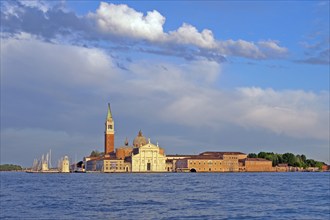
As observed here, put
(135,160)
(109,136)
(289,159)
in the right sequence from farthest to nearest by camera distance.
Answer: (289,159) → (109,136) → (135,160)

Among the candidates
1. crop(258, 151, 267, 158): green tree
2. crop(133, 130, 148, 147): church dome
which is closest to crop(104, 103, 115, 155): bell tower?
crop(133, 130, 148, 147): church dome

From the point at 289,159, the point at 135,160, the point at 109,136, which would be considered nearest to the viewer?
the point at 135,160

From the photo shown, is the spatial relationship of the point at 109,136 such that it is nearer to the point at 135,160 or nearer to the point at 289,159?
the point at 135,160

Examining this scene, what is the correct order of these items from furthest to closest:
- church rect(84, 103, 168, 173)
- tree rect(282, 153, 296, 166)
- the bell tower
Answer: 1. tree rect(282, 153, 296, 166)
2. the bell tower
3. church rect(84, 103, 168, 173)

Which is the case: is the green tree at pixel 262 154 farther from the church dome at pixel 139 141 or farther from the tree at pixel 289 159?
the church dome at pixel 139 141

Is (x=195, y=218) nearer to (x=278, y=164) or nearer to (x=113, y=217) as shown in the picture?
(x=113, y=217)

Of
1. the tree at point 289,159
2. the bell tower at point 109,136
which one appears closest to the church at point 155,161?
the bell tower at point 109,136

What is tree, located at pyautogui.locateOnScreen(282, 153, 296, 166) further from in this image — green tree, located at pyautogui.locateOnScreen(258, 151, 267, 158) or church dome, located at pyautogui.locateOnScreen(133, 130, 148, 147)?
church dome, located at pyautogui.locateOnScreen(133, 130, 148, 147)

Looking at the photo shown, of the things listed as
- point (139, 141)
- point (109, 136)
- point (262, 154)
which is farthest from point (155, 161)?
point (262, 154)

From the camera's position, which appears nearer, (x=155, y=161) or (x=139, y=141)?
(x=155, y=161)

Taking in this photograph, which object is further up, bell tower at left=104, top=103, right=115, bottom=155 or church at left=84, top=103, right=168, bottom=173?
bell tower at left=104, top=103, right=115, bottom=155

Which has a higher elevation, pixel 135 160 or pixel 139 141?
pixel 139 141

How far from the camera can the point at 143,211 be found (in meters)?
26.5

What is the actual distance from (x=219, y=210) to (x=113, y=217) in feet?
18.0
